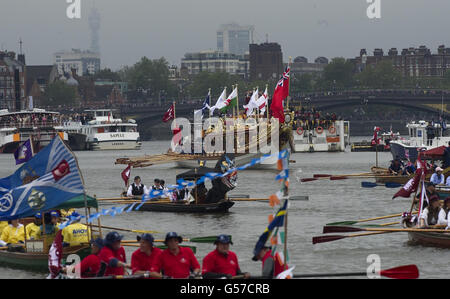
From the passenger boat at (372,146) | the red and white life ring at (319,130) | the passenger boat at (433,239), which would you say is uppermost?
the passenger boat at (433,239)

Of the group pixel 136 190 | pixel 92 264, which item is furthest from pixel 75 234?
pixel 136 190

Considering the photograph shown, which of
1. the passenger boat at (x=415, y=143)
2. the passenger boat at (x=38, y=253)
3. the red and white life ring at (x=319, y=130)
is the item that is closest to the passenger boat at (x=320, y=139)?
the red and white life ring at (x=319, y=130)

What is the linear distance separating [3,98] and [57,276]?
175 metres

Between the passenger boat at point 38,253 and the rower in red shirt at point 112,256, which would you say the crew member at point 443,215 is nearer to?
the passenger boat at point 38,253

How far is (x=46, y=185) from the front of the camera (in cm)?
2570

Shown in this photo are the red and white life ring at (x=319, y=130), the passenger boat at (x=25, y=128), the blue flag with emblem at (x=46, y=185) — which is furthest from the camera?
the passenger boat at (x=25, y=128)

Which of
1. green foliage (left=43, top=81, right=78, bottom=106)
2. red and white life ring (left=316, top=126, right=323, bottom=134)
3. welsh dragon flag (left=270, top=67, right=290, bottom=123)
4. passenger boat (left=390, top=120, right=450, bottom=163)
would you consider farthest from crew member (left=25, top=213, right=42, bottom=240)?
green foliage (left=43, top=81, right=78, bottom=106)

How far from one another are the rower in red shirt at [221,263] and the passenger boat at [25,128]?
97.8 m

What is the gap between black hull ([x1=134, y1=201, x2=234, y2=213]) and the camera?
3872 cm

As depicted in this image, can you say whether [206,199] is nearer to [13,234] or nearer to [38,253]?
[13,234]

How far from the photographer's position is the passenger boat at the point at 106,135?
125 meters

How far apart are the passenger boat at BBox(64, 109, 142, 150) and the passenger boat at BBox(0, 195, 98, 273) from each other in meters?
97.5

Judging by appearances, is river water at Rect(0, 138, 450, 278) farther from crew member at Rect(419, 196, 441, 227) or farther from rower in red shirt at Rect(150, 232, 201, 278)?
rower in red shirt at Rect(150, 232, 201, 278)

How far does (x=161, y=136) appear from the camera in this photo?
17812cm
